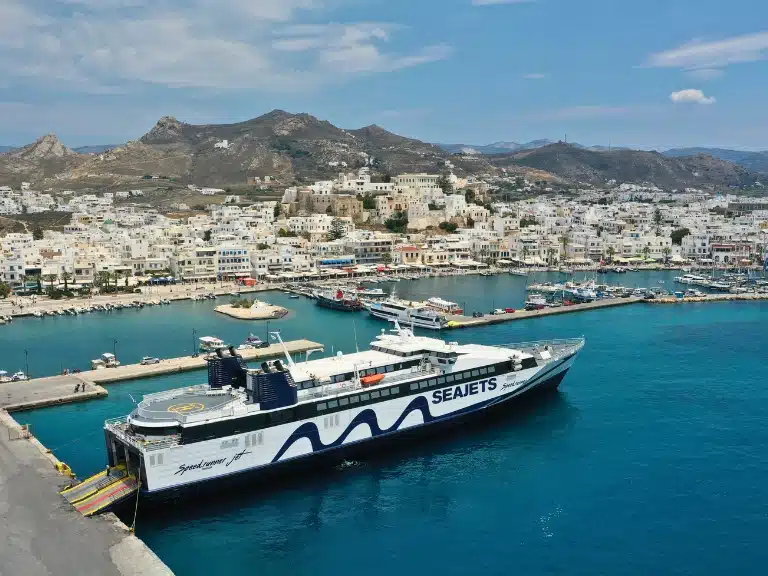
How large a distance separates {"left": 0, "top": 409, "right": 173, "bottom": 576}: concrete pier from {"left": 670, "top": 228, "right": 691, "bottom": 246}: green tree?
71.9 metres

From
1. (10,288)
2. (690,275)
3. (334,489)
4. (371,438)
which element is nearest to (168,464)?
(334,489)

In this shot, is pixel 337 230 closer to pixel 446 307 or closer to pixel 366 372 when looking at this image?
pixel 446 307

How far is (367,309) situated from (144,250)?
23.6 metres

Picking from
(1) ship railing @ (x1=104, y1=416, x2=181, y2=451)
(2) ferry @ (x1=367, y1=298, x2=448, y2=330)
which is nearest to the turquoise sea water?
(1) ship railing @ (x1=104, y1=416, x2=181, y2=451)

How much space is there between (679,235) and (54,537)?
76.8m

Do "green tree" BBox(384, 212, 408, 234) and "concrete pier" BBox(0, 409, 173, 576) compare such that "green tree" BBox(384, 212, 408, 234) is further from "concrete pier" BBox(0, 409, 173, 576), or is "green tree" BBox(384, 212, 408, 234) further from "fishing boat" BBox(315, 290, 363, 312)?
"concrete pier" BBox(0, 409, 173, 576)

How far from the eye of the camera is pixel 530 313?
42.8 meters

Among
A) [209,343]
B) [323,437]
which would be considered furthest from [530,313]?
[323,437]

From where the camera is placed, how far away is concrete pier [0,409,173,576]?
13.3 meters

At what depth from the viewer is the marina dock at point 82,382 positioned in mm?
24469

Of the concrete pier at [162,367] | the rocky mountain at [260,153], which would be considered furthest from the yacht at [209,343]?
the rocky mountain at [260,153]

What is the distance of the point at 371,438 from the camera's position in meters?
20.0

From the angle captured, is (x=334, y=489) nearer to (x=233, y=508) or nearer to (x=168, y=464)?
(x=233, y=508)

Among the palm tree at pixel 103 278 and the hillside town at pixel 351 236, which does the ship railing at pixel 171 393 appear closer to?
the palm tree at pixel 103 278
